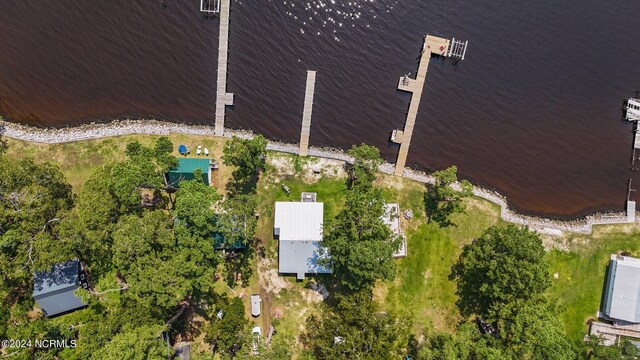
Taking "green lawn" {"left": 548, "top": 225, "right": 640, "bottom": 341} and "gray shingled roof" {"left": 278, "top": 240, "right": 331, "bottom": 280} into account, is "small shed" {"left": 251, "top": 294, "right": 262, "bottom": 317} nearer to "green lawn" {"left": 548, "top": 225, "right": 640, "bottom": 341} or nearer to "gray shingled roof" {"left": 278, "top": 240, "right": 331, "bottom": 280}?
"gray shingled roof" {"left": 278, "top": 240, "right": 331, "bottom": 280}

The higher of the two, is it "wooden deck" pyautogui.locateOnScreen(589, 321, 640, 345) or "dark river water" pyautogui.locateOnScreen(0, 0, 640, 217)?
"dark river water" pyautogui.locateOnScreen(0, 0, 640, 217)

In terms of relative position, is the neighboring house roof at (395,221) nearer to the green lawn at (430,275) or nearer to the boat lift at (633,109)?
the green lawn at (430,275)

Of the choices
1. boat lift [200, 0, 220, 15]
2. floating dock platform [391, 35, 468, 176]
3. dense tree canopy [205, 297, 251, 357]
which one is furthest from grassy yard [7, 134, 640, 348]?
boat lift [200, 0, 220, 15]

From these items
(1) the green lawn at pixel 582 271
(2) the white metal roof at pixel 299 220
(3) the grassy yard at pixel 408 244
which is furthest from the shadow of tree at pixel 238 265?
(1) the green lawn at pixel 582 271

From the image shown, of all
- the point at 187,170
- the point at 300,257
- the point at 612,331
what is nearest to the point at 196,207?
the point at 187,170

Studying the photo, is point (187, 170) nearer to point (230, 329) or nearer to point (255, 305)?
point (255, 305)

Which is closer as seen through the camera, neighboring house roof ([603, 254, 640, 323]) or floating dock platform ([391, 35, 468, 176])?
neighboring house roof ([603, 254, 640, 323])

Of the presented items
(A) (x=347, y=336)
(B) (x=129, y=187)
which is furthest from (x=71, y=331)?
(A) (x=347, y=336)
